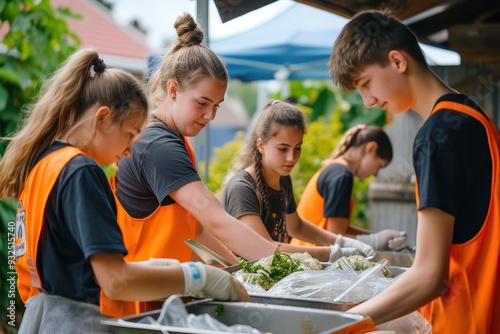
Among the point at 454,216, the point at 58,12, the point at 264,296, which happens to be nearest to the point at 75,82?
the point at 264,296

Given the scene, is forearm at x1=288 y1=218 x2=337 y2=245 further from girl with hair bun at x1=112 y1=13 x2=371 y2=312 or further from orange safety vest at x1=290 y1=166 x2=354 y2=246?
girl with hair bun at x1=112 y1=13 x2=371 y2=312

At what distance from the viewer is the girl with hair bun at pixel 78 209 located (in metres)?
1.85

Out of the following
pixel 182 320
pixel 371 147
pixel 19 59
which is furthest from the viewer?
pixel 19 59

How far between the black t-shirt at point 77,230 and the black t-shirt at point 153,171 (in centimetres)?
52

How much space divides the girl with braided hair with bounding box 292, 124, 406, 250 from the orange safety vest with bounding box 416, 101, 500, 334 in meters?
2.13

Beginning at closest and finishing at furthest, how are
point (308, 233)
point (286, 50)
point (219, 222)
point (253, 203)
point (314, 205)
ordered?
point (219, 222) < point (253, 203) < point (308, 233) < point (314, 205) < point (286, 50)

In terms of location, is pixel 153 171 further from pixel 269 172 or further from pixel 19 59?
pixel 19 59

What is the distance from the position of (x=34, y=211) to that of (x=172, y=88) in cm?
93

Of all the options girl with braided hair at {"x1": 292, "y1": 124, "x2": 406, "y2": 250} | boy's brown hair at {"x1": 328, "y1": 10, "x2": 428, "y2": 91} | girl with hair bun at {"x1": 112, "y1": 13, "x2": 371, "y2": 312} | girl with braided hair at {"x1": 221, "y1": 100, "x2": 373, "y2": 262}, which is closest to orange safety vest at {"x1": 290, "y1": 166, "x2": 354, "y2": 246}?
girl with braided hair at {"x1": 292, "y1": 124, "x2": 406, "y2": 250}

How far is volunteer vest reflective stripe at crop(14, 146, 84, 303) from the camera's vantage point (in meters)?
1.94

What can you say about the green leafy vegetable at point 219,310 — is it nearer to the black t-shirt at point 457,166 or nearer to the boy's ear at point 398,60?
the black t-shirt at point 457,166

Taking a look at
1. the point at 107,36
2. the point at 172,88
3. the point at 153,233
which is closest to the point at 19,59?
the point at 172,88

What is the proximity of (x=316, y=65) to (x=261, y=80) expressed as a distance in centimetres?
70

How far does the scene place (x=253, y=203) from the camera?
3.23m
